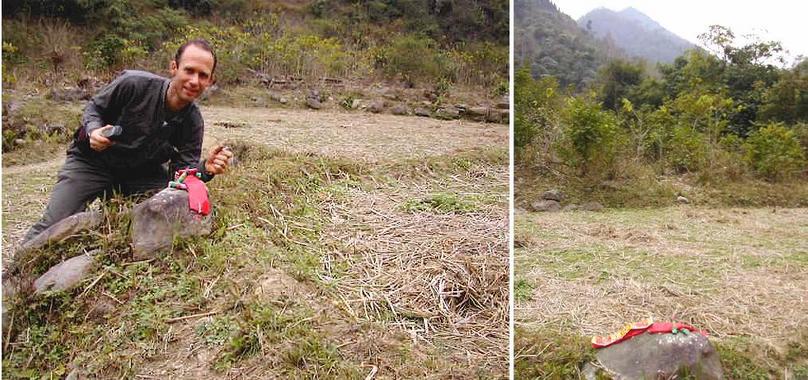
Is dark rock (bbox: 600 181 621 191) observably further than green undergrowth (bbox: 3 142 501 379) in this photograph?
Yes

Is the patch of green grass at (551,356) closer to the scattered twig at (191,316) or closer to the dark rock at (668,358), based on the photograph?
the dark rock at (668,358)

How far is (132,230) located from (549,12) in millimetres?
2080

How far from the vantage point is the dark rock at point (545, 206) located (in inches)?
164

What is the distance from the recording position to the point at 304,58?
4113mm

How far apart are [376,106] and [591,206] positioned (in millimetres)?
1943

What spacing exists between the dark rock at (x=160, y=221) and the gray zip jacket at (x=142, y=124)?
10cm

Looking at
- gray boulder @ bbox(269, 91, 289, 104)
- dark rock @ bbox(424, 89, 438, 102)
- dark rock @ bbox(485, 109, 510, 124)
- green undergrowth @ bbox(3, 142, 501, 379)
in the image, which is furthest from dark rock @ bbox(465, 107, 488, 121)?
green undergrowth @ bbox(3, 142, 501, 379)

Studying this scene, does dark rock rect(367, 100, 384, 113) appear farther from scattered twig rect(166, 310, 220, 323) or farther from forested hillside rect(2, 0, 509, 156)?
scattered twig rect(166, 310, 220, 323)

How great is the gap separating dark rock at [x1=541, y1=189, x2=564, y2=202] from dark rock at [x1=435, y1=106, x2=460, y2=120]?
97 centimetres

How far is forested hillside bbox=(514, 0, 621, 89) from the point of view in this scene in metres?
2.59

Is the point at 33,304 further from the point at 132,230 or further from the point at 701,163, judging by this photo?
the point at 701,163

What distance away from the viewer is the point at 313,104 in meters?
4.54

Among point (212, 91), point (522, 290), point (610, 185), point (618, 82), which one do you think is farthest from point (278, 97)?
point (618, 82)

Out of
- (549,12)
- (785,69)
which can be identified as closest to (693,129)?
(785,69)
